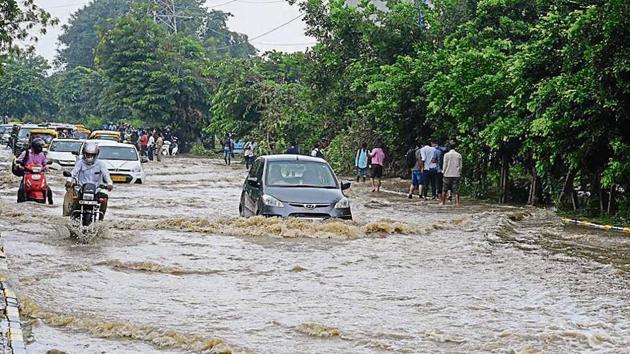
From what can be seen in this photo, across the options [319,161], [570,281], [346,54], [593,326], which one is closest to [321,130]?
[346,54]

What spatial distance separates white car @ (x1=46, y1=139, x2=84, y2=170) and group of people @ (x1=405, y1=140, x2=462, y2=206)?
1287 cm

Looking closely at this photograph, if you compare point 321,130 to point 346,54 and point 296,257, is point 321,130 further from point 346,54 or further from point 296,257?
point 296,257

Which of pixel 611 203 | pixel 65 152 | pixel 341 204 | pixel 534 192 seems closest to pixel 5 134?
pixel 65 152

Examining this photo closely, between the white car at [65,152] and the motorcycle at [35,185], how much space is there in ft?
47.9

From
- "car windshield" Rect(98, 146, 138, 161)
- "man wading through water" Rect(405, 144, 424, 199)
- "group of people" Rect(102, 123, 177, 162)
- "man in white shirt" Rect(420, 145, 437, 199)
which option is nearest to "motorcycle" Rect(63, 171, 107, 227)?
"man in white shirt" Rect(420, 145, 437, 199)

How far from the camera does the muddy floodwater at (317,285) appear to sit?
29.5 feet

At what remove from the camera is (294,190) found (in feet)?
57.4

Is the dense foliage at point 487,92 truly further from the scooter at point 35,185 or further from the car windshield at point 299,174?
the scooter at point 35,185

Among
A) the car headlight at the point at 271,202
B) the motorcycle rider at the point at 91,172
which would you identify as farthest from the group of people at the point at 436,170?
the motorcycle rider at the point at 91,172

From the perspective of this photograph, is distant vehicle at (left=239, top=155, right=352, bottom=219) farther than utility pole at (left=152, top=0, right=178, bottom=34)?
No

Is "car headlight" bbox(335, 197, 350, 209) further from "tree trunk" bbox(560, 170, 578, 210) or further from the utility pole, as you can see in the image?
the utility pole

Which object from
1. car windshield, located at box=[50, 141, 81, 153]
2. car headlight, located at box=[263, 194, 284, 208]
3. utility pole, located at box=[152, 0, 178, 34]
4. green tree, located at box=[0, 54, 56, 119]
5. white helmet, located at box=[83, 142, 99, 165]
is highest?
utility pole, located at box=[152, 0, 178, 34]

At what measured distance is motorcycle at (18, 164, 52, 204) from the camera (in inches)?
784

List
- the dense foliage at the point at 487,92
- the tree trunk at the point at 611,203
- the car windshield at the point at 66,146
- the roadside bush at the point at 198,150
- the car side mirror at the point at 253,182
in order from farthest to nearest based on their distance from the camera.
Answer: the roadside bush at the point at 198,150
the car windshield at the point at 66,146
the tree trunk at the point at 611,203
the dense foliage at the point at 487,92
the car side mirror at the point at 253,182
